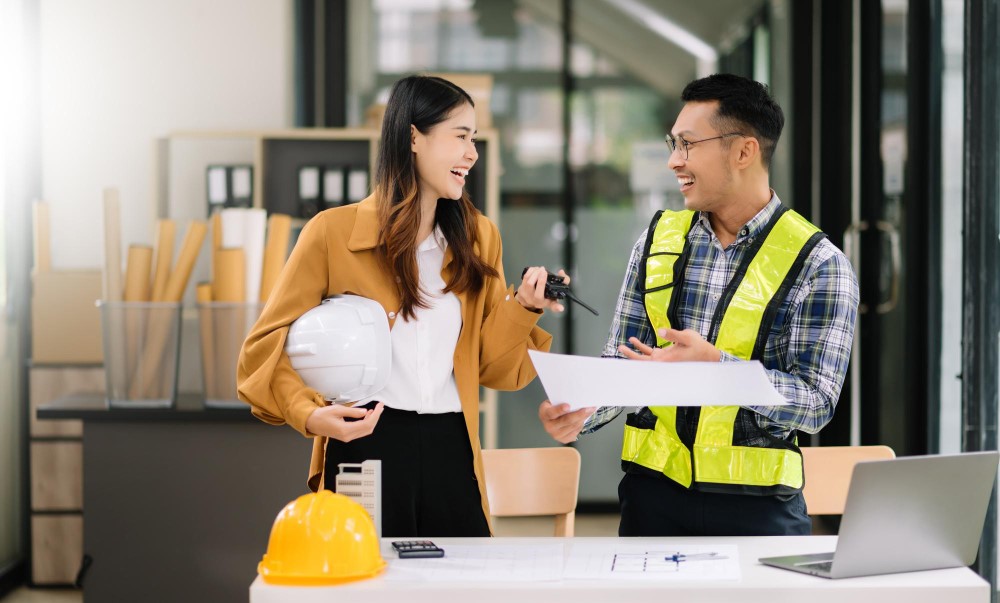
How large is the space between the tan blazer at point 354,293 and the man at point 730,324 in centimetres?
17

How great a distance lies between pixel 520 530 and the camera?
17.2 ft

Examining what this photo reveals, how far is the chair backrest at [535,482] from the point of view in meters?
2.40

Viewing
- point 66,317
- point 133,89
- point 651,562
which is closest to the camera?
point 651,562

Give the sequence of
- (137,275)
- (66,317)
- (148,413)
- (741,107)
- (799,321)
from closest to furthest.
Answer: (799,321), (741,107), (148,413), (137,275), (66,317)

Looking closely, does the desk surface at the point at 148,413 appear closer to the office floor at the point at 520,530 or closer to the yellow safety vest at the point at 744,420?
the office floor at the point at 520,530

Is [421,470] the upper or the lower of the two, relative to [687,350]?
lower

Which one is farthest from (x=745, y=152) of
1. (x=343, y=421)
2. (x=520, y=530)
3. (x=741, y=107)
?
(x=520, y=530)

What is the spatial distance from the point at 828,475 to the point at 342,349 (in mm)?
1235

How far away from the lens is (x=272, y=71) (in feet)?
16.1

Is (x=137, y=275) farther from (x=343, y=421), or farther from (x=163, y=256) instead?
(x=343, y=421)

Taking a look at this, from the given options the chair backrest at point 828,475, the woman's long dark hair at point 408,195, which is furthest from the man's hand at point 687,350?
the chair backrest at point 828,475

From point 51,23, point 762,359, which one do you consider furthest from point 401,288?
point 51,23

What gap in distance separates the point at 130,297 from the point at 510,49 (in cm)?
282

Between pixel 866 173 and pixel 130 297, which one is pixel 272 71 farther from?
pixel 866 173
